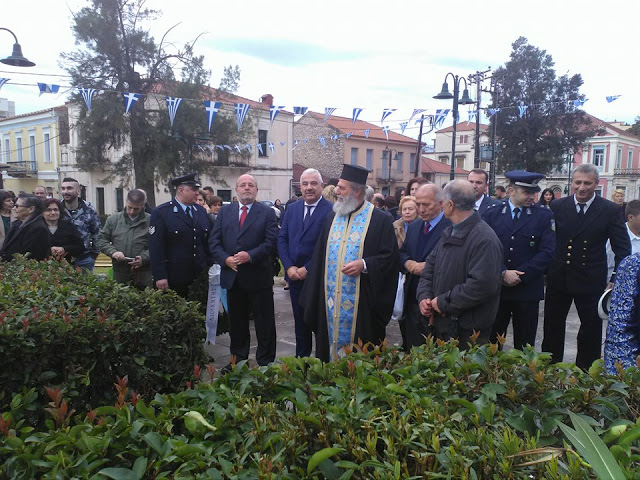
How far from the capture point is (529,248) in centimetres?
439

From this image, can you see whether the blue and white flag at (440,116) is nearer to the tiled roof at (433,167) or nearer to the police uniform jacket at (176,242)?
the police uniform jacket at (176,242)

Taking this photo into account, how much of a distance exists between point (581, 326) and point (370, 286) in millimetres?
2209

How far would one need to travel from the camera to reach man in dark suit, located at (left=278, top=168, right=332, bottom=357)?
4.77 meters

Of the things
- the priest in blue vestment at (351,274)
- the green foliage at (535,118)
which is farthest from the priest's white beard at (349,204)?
the green foliage at (535,118)

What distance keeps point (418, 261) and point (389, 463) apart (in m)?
3.27

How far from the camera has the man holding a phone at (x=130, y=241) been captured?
5570 mm

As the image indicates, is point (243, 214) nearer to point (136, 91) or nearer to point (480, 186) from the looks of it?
point (480, 186)

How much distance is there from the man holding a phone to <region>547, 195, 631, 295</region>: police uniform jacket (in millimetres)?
4404

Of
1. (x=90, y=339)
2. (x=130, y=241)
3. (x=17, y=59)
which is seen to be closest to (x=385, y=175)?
(x=17, y=59)

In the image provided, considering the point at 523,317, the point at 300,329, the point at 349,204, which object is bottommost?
the point at 300,329

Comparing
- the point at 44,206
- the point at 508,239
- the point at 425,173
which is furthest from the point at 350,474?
the point at 425,173

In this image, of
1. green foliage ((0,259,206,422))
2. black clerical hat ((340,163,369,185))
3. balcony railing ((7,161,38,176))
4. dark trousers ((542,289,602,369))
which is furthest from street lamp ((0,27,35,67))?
balcony railing ((7,161,38,176))

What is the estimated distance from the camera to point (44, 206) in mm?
5527

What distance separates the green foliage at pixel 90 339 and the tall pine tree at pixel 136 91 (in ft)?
62.3
